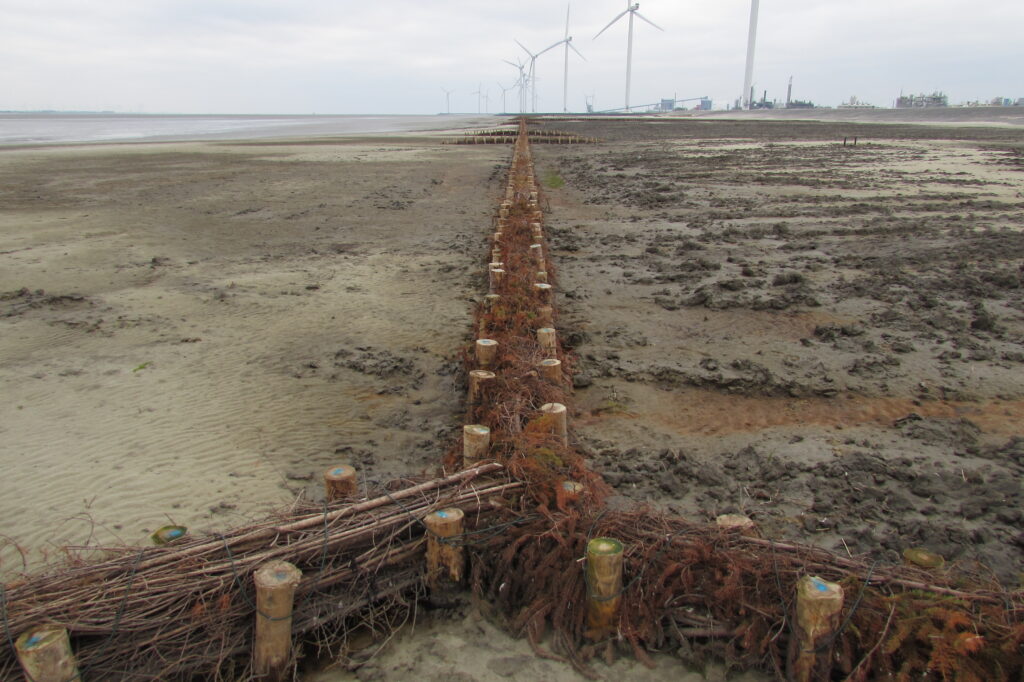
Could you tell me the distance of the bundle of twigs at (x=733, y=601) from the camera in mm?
2365

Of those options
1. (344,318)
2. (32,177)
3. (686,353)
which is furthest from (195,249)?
(32,177)

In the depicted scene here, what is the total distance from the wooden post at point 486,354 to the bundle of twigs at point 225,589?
1775 millimetres

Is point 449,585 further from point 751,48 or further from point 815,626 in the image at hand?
point 751,48

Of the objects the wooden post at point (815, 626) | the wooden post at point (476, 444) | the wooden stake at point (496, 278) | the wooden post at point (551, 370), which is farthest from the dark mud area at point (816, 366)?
the wooden post at point (815, 626)

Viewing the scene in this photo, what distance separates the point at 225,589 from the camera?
2707 millimetres

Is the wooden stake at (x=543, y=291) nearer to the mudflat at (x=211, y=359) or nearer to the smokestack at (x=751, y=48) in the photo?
the mudflat at (x=211, y=359)

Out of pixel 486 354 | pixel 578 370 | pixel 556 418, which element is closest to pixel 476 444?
pixel 556 418

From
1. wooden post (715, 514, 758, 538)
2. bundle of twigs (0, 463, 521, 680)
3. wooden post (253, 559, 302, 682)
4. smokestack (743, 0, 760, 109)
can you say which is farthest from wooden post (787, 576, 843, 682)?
smokestack (743, 0, 760, 109)

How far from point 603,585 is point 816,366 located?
12.8ft

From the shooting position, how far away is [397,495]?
3.25 m

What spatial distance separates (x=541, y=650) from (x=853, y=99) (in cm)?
16028

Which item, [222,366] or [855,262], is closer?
[222,366]

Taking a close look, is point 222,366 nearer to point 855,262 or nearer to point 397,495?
point 397,495

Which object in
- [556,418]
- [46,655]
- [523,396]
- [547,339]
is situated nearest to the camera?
[46,655]
